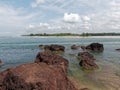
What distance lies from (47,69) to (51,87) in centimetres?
140

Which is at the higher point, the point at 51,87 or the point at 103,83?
the point at 51,87

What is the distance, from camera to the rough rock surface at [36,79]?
11.5 metres

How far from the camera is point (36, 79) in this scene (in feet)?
38.2

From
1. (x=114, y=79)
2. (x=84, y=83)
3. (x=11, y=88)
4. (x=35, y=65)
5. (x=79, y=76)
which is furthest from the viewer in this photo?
(x=79, y=76)

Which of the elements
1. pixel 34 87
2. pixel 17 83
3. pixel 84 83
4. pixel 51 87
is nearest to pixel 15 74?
pixel 17 83

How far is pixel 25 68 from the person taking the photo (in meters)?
12.6

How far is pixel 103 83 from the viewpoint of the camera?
20734 mm

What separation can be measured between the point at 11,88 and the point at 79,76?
13.1 metres

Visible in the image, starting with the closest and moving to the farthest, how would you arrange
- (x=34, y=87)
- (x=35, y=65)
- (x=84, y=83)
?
(x=34, y=87)
(x=35, y=65)
(x=84, y=83)

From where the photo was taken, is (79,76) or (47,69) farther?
(79,76)

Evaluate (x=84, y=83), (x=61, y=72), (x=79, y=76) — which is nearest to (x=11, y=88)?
(x=61, y=72)

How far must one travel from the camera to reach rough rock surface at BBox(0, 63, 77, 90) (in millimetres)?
11508

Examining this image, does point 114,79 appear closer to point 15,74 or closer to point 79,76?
point 79,76

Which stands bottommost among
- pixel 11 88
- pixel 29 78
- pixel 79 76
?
pixel 79 76
